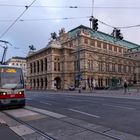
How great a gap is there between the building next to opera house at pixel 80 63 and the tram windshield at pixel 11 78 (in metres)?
63.0

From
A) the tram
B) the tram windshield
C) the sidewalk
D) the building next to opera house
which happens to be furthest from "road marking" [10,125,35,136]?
the building next to opera house

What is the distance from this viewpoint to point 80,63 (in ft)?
288

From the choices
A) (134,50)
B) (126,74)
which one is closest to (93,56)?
(126,74)

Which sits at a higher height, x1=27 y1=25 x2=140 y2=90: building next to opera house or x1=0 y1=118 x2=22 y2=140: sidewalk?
x1=27 y1=25 x2=140 y2=90: building next to opera house

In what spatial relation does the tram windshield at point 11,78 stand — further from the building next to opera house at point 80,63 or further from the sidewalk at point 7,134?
the building next to opera house at point 80,63

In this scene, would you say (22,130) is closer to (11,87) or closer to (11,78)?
(11,87)

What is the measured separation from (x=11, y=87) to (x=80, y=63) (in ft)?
232

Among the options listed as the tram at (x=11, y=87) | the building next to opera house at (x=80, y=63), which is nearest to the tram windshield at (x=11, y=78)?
the tram at (x=11, y=87)

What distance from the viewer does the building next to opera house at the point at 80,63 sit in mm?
87938

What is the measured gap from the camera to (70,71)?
311 feet

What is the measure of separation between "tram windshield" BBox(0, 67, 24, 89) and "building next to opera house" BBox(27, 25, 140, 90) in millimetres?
63002

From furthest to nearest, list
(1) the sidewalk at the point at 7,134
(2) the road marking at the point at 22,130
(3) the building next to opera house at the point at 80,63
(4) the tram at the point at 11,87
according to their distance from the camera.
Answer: (3) the building next to opera house at the point at 80,63, (4) the tram at the point at 11,87, (2) the road marking at the point at 22,130, (1) the sidewalk at the point at 7,134

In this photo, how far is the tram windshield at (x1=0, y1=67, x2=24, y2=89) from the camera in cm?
1739

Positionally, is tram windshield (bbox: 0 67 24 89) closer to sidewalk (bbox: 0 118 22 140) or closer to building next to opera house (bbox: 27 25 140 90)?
sidewalk (bbox: 0 118 22 140)
